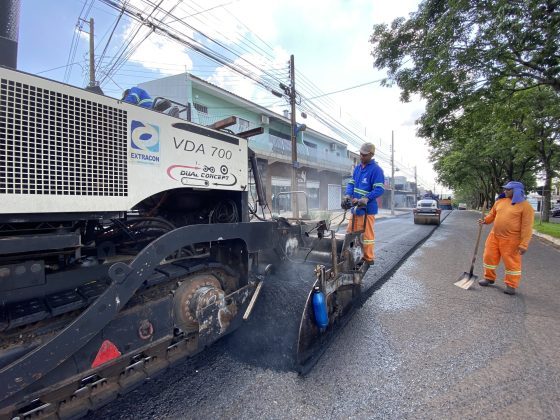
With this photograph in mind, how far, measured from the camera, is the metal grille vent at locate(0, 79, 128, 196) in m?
1.42

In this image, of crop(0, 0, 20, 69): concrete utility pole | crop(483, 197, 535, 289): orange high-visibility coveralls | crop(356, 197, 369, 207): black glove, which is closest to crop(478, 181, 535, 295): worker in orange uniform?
crop(483, 197, 535, 289): orange high-visibility coveralls

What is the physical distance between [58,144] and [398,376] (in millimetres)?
2934

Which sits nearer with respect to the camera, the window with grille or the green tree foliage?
the green tree foliage

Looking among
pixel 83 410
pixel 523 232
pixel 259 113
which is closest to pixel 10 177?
pixel 83 410

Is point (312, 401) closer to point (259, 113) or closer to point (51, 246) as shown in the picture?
point (51, 246)

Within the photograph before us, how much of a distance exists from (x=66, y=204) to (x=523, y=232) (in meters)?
5.76

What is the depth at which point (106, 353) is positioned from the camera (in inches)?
72.2

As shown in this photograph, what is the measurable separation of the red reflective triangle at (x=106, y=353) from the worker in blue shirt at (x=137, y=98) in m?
1.82

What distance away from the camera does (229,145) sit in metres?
2.54

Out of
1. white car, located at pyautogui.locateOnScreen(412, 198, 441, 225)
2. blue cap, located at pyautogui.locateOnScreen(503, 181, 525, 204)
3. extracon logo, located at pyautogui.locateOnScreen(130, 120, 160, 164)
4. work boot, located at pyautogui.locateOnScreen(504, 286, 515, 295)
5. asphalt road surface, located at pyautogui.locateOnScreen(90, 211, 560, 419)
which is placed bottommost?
asphalt road surface, located at pyautogui.locateOnScreen(90, 211, 560, 419)

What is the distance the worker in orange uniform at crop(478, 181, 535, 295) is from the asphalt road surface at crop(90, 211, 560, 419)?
2.50 ft

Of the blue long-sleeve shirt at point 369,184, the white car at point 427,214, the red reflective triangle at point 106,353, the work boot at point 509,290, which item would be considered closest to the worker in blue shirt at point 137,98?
the red reflective triangle at point 106,353

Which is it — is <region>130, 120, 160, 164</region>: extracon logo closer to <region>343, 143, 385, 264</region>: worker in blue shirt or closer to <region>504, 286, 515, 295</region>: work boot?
<region>343, 143, 385, 264</region>: worker in blue shirt

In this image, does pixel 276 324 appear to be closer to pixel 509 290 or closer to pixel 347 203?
pixel 347 203
